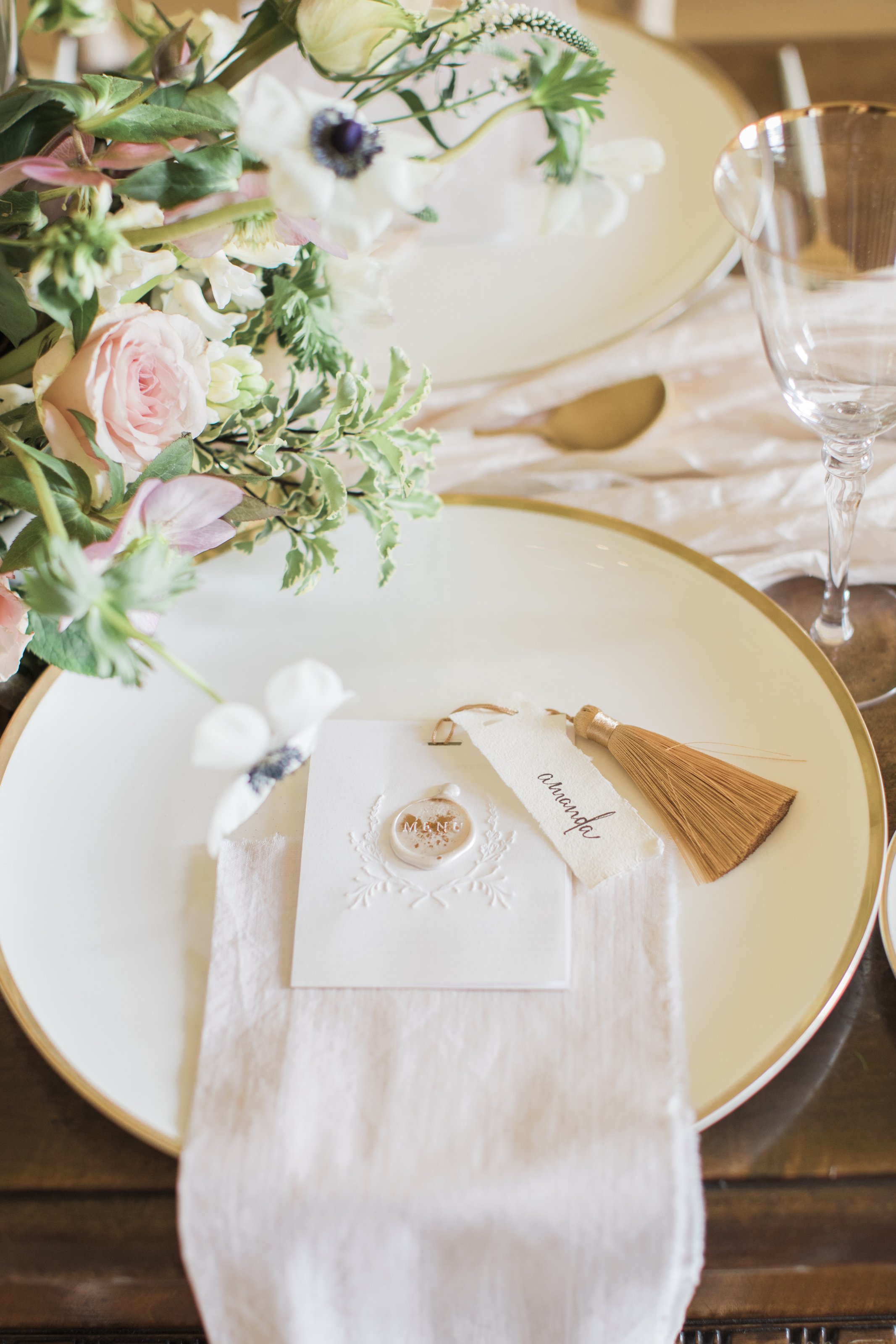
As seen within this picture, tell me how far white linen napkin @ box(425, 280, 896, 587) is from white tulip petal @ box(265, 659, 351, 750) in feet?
1.07

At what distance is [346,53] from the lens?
0.39m

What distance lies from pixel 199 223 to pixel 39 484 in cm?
10

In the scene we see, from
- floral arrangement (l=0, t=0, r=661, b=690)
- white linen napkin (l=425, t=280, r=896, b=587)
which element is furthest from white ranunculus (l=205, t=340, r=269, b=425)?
white linen napkin (l=425, t=280, r=896, b=587)

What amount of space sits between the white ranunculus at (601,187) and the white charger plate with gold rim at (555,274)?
0.62 feet

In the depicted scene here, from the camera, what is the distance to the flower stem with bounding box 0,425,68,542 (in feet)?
1.11

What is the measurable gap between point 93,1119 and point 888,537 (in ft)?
1.63

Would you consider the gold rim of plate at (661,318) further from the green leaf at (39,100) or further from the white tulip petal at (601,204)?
the green leaf at (39,100)

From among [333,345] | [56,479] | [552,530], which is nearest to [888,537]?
[552,530]

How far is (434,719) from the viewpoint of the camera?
0.50 metres

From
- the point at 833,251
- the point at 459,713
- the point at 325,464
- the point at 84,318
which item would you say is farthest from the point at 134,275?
the point at 833,251

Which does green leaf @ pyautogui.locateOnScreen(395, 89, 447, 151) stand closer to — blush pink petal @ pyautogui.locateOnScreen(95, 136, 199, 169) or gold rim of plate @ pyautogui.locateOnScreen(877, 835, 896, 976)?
blush pink petal @ pyautogui.locateOnScreen(95, 136, 199, 169)

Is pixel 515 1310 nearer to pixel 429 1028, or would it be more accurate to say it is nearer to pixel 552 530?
pixel 429 1028

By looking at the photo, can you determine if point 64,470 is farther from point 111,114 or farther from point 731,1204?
point 731,1204

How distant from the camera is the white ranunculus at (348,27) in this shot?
1.24 ft
